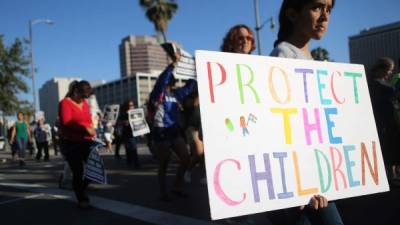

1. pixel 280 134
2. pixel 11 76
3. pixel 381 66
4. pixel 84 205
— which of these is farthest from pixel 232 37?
pixel 11 76

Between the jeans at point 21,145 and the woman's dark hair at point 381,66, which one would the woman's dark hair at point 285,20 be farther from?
the jeans at point 21,145

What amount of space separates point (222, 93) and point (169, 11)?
1078 inches

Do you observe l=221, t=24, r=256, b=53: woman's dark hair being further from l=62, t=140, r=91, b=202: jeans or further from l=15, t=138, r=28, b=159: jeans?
l=15, t=138, r=28, b=159: jeans

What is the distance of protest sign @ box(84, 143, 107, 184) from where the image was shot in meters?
4.84

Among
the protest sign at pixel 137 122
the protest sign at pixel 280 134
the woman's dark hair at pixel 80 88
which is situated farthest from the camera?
the protest sign at pixel 137 122

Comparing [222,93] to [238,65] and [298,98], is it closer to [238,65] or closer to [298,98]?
[238,65]

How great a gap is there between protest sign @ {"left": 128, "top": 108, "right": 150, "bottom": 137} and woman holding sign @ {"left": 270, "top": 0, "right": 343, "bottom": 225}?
7.19 m

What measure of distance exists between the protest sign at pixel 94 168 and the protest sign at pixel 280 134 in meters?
3.63

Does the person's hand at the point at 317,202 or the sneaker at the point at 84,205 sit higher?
the person's hand at the point at 317,202

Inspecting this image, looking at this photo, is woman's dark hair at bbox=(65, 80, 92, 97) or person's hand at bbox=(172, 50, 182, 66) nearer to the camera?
person's hand at bbox=(172, 50, 182, 66)

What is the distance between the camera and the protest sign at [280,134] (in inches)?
61.2

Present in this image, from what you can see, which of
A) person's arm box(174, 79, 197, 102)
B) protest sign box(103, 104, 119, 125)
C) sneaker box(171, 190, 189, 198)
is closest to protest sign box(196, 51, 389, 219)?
person's arm box(174, 79, 197, 102)

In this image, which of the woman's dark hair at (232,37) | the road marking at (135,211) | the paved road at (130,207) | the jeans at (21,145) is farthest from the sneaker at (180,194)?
the jeans at (21,145)

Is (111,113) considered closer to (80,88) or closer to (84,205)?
(80,88)
